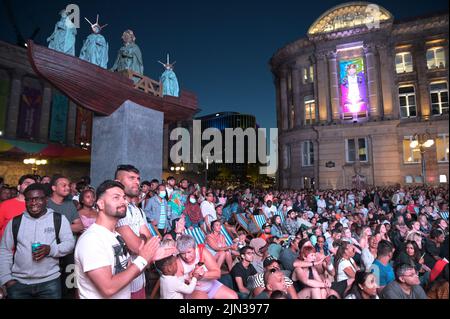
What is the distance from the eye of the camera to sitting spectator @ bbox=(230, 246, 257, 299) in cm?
519

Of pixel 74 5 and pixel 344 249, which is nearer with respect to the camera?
pixel 344 249

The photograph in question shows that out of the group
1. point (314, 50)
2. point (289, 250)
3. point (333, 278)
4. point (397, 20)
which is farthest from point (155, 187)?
point (397, 20)

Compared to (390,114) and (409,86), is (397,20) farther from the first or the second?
(390,114)

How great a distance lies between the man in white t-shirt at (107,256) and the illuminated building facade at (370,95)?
1063 inches

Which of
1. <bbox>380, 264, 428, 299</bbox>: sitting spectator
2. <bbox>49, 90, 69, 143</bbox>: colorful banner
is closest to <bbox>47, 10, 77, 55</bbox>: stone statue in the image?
<bbox>380, 264, 428, 299</bbox>: sitting spectator

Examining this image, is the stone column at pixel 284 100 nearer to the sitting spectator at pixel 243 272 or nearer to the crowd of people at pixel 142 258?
the crowd of people at pixel 142 258

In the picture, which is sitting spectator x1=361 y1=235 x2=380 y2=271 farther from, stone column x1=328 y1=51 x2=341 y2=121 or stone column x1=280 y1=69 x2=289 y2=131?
stone column x1=280 y1=69 x2=289 y2=131

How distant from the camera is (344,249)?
547cm

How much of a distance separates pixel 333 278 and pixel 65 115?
1142 inches

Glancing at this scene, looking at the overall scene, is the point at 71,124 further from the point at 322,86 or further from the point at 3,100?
the point at 322,86

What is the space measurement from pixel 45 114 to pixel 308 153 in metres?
25.4

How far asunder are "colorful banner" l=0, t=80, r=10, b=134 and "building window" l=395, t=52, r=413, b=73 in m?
34.6

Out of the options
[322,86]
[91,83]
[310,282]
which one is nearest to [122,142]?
[91,83]

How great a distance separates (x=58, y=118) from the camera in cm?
2717
